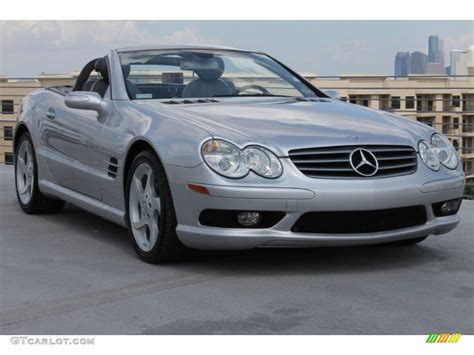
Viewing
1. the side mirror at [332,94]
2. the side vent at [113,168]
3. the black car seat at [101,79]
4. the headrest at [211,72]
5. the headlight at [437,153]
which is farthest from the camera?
the side mirror at [332,94]

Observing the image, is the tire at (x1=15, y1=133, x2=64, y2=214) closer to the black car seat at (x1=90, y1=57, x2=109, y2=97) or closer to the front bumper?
the black car seat at (x1=90, y1=57, x2=109, y2=97)

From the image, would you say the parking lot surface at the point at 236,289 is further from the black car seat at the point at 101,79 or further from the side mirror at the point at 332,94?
the side mirror at the point at 332,94

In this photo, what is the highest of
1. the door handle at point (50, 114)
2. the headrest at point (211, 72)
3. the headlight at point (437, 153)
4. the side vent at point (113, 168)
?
the headrest at point (211, 72)

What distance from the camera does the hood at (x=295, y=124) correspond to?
16.3ft

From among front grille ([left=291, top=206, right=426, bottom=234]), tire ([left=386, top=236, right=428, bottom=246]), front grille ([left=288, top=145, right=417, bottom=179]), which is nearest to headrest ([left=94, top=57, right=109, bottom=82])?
front grille ([left=288, top=145, right=417, bottom=179])

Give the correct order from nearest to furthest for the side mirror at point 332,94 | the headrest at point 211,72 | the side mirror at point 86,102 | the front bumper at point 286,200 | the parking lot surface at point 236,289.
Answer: the parking lot surface at point 236,289 → the front bumper at point 286,200 → the side mirror at point 86,102 → the headrest at point 211,72 → the side mirror at point 332,94

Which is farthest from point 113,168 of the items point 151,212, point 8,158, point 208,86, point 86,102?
point 8,158

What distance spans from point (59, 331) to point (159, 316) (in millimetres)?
485

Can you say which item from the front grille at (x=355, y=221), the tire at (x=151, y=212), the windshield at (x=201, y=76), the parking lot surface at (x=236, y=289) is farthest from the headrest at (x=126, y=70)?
the front grille at (x=355, y=221)

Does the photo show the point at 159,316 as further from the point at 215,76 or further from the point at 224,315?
the point at 215,76

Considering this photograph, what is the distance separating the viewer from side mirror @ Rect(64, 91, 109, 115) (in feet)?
19.3

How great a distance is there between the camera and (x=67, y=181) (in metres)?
6.61

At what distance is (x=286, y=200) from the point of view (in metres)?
4.80

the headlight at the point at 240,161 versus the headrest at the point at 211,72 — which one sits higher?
the headrest at the point at 211,72
